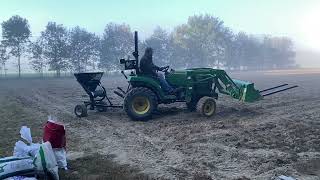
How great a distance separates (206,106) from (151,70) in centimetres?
199

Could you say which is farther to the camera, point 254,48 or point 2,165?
point 254,48

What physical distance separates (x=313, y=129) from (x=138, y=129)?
4.41m

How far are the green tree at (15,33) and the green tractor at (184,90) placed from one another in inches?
1528

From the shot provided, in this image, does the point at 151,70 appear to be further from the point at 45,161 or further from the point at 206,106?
the point at 45,161

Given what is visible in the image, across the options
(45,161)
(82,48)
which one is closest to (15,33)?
(82,48)

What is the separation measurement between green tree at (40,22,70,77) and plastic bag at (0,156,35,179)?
45.0 m

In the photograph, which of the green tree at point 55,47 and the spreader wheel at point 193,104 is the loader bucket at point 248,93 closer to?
the spreader wheel at point 193,104

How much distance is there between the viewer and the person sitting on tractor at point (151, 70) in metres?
12.0

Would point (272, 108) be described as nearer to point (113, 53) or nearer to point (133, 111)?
point (133, 111)

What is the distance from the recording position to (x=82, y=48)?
171 feet

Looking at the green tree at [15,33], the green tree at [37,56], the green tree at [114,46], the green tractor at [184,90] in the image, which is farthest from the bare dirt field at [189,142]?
the green tree at [114,46]

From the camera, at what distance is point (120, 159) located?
748 cm

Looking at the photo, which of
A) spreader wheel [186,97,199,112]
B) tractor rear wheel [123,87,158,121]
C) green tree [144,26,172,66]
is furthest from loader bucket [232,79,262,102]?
green tree [144,26,172,66]

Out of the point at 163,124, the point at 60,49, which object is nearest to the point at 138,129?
the point at 163,124
